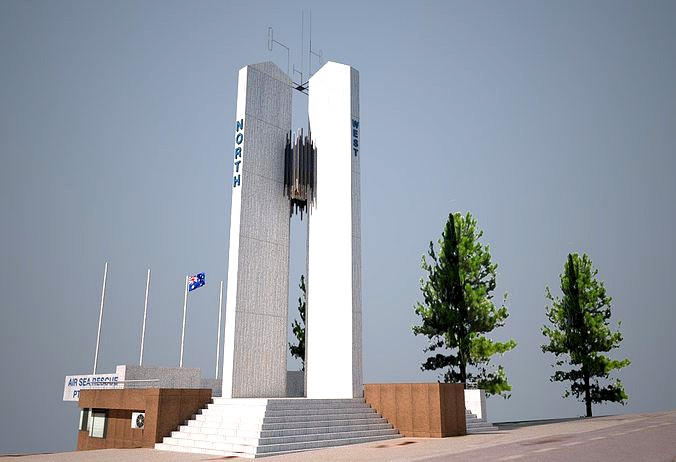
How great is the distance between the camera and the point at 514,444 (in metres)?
16.5

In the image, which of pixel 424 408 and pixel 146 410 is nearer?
pixel 146 410

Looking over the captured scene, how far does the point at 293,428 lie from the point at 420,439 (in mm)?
4390

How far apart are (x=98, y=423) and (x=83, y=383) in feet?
35.9

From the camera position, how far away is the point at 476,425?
2317 cm

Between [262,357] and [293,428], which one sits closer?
[293,428]

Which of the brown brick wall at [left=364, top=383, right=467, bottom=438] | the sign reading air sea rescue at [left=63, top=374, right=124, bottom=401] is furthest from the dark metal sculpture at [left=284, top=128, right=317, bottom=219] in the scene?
the sign reading air sea rescue at [left=63, top=374, right=124, bottom=401]

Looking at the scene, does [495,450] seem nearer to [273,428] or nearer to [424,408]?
[424,408]

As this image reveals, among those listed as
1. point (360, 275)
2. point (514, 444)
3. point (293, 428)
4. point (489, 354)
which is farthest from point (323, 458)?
point (489, 354)

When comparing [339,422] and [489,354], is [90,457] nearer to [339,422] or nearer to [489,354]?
[339,422]

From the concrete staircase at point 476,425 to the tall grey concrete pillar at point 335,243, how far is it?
4.19 meters

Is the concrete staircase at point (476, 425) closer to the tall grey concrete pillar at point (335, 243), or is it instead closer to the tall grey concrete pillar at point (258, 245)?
the tall grey concrete pillar at point (335, 243)

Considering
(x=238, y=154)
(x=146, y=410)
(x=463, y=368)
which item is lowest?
(x=146, y=410)

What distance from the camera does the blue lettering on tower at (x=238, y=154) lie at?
24.5m

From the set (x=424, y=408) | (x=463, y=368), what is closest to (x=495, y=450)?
(x=424, y=408)
